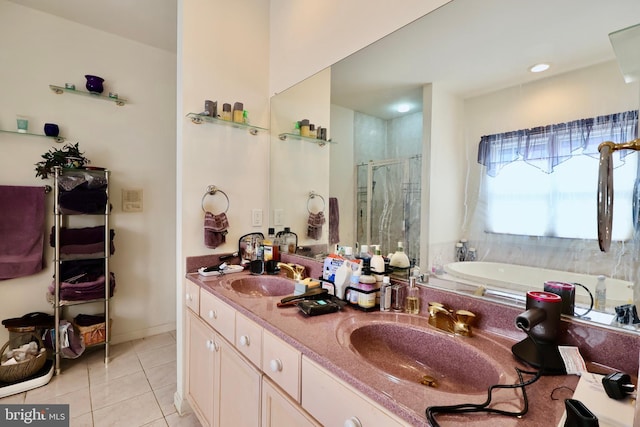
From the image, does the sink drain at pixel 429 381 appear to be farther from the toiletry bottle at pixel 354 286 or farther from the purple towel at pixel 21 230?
the purple towel at pixel 21 230

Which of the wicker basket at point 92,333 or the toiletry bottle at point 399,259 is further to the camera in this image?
the wicker basket at point 92,333

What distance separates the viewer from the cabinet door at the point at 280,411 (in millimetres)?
837

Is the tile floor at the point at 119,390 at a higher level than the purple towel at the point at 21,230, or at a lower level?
lower

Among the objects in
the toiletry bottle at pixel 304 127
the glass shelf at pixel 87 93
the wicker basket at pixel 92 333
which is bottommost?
the wicker basket at pixel 92 333

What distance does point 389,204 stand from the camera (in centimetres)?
139

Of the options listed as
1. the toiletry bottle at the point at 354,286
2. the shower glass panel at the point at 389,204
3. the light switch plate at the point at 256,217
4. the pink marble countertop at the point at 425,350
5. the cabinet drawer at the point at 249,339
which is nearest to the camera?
the pink marble countertop at the point at 425,350

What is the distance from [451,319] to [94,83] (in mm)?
2940

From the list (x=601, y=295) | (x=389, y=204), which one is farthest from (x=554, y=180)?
(x=389, y=204)

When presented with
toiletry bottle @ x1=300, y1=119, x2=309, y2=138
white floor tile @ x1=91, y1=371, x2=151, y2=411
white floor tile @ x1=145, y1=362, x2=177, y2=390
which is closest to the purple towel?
white floor tile @ x1=91, y1=371, x2=151, y2=411

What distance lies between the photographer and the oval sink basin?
160 cm

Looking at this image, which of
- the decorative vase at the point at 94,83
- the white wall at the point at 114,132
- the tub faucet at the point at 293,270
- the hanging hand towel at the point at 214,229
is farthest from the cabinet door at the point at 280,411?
the decorative vase at the point at 94,83

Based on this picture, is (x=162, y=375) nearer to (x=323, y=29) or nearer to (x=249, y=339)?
(x=249, y=339)

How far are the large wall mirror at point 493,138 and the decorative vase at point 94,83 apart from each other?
6.44ft

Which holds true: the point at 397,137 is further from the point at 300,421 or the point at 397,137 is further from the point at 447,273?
the point at 300,421
